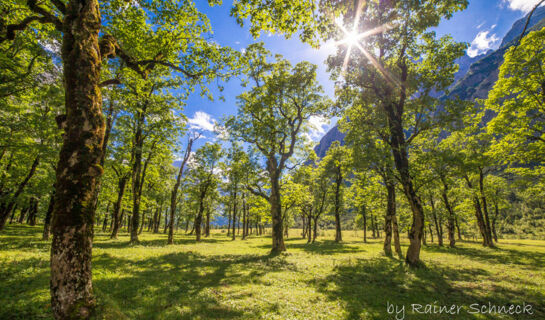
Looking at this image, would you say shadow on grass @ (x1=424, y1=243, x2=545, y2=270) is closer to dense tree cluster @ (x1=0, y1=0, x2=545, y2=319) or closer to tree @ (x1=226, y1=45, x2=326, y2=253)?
dense tree cluster @ (x1=0, y1=0, x2=545, y2=319)

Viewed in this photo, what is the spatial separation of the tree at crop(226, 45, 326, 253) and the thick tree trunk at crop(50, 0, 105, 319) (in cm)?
1786

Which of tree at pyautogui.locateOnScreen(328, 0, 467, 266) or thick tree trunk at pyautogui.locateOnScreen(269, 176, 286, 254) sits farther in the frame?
thick tree trunk at pyautogui.locateOnScreen(269, 176, 286, 254)

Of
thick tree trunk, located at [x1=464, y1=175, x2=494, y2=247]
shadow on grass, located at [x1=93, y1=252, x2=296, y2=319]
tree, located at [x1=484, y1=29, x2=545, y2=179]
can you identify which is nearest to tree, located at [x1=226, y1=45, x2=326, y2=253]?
shadow on grass, located at [x1=93, y1=252, x2=296, y2=319]

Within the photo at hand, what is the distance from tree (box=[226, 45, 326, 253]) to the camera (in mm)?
23172

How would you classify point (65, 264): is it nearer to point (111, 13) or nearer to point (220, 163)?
point (111, 13)

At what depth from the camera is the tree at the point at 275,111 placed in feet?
76.0

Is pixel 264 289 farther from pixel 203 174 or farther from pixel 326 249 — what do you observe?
pixel 203 174

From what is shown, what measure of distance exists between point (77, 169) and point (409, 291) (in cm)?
1522

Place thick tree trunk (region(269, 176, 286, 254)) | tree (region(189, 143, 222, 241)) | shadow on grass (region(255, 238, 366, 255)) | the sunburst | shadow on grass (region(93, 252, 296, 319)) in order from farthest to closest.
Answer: tree (region(189, 143, 222, 241)) → shadow on grass (region(255, 238, 366, 255)) → thick tree trunk (region(269, 176, 286, 254)) → the sunburst → shadow on grass (region(93, 252, 296, 319))

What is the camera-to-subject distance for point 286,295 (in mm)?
10133

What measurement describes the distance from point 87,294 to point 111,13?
1469 centimetres

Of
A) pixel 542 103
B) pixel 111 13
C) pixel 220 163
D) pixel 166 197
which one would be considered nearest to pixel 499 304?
pixel 542 103

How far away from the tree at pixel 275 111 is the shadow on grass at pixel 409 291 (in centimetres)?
1062

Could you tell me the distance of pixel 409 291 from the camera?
11008mm
